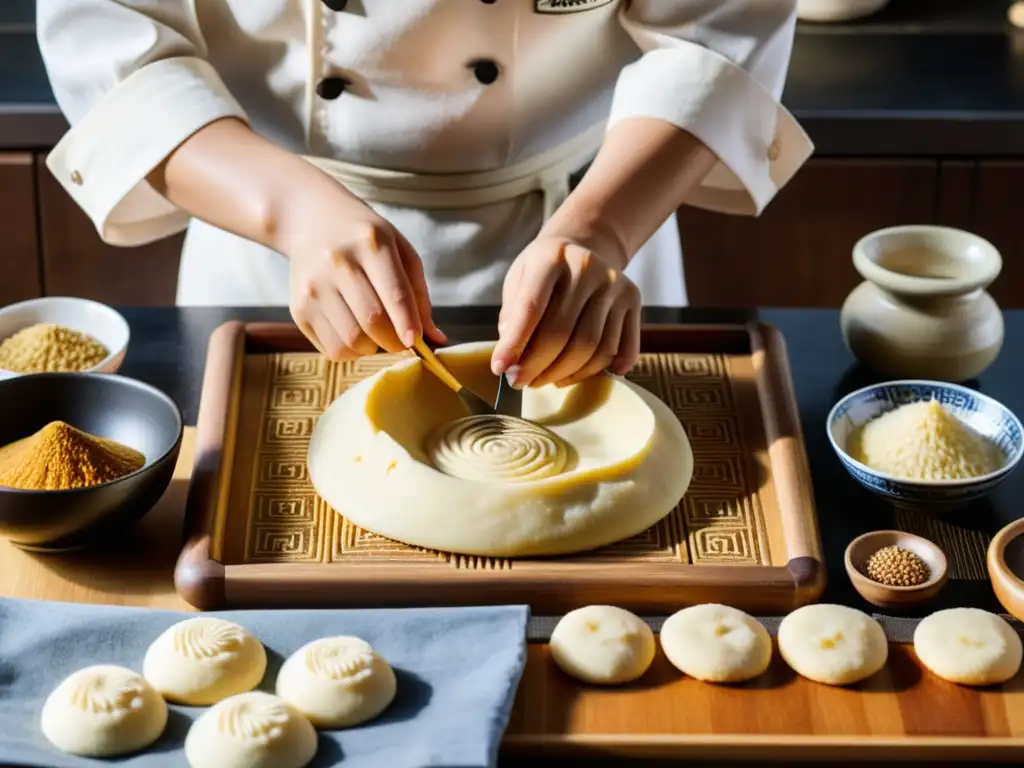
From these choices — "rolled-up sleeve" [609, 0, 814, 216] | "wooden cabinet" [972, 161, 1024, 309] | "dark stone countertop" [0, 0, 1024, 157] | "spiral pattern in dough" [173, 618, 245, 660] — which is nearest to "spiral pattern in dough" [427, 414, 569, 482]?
"spiral pattern in dough" [173, 618, 245, 660]

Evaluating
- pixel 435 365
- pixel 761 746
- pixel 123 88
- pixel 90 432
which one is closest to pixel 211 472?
pixel 90 432

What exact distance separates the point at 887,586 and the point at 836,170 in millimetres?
1449

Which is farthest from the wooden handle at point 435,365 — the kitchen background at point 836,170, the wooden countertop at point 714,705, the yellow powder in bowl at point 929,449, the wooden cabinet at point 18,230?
the wooden cabinet at point 18,230

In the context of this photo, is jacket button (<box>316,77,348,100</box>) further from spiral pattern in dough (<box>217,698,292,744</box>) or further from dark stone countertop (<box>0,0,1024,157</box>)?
dark stone countertop (<box>0,0,1024,157</box>)

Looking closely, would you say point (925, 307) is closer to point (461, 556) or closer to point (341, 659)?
point (461, 556)

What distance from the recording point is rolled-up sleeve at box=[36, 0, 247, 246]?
152 centimetres

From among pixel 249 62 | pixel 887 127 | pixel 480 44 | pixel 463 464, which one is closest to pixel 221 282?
pixel 249 62

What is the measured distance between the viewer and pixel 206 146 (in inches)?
59.1

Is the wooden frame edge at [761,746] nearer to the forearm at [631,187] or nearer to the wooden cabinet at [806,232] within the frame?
the forearm at [631,187]

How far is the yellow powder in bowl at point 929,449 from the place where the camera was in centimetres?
133

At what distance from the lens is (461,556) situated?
126 cm

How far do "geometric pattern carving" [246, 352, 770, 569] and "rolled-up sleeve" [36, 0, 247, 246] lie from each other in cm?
27

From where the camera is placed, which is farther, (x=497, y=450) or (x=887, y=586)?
(x=497, y=450)

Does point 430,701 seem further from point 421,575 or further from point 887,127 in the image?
point 887,127
